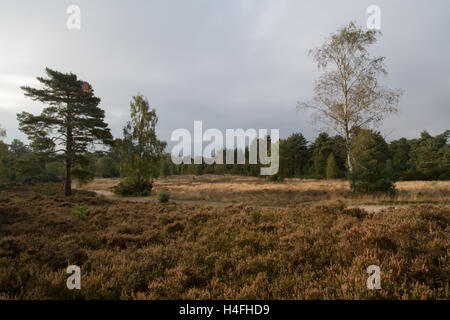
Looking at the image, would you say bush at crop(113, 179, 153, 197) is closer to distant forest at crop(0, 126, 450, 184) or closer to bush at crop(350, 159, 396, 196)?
distant forest at crop(0, 126, 450, 184)

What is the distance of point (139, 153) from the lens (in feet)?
69.9

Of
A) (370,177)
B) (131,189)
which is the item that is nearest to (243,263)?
(370,177)

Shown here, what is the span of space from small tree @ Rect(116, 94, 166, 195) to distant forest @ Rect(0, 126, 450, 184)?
99 cm

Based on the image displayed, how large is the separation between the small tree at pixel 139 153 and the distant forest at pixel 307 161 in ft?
3.24

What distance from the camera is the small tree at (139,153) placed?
68.4 ft

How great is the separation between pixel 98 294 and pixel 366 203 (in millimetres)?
12324

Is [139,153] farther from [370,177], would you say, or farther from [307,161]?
[307,161]

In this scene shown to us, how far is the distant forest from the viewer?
53.1ft

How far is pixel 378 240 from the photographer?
13.4 feet

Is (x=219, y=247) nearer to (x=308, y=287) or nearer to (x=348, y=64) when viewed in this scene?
(x=308, y=287)

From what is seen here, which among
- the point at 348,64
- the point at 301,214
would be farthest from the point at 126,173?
the point at 348,64

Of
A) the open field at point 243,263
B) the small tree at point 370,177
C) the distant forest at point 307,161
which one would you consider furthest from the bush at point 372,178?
the open field at point 243,263

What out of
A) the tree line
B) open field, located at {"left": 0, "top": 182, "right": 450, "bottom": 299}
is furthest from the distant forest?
open field, located at {"left": 0, "top": 182, "right": 450, "bottom": 299}

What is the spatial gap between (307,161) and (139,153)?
52.0 m
